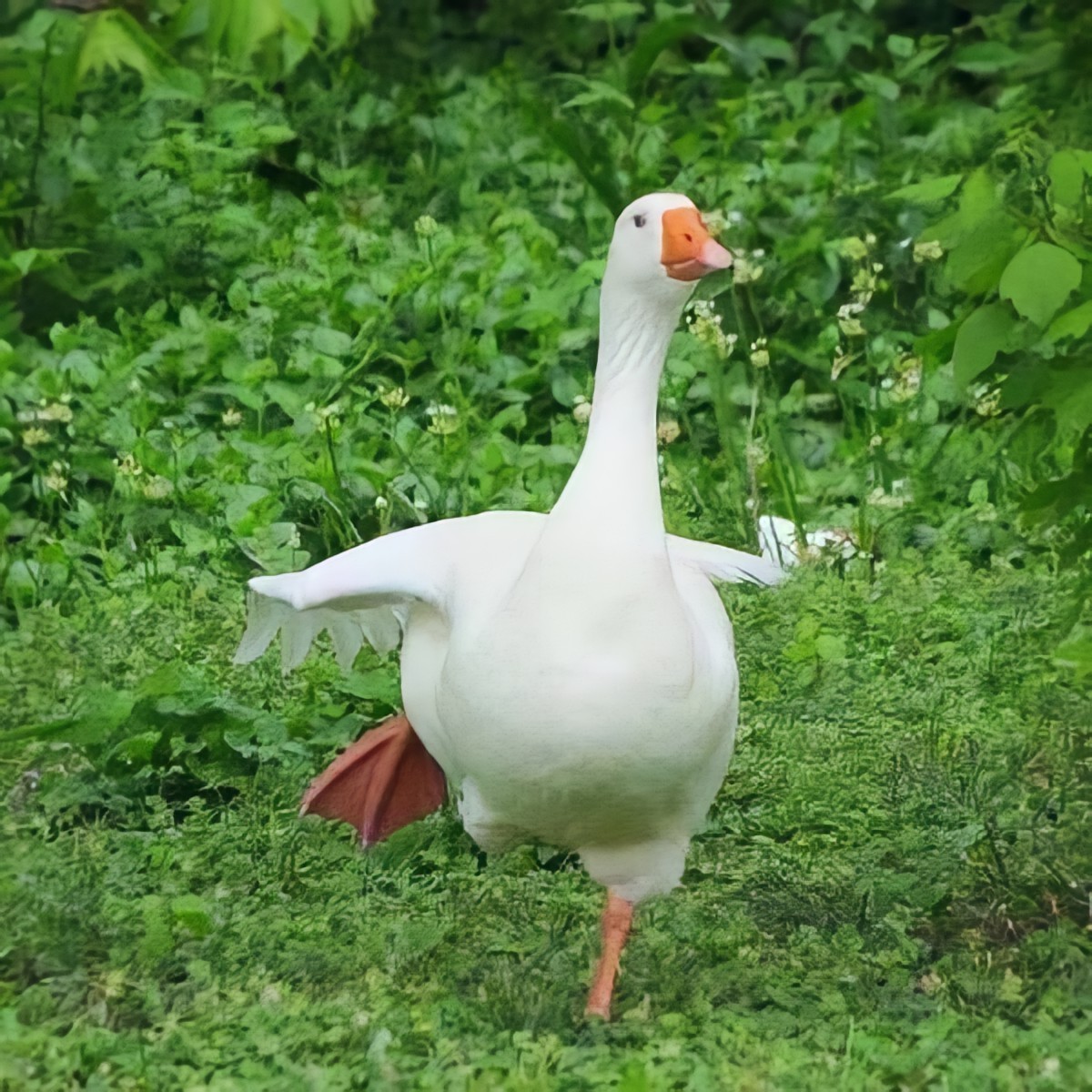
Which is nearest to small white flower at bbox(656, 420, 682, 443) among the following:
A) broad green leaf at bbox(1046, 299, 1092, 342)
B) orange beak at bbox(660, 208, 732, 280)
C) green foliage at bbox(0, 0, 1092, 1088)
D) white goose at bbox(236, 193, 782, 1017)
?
green foliage at bbox(0, 0, 1092, 1088)

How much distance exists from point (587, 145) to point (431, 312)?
1.49 metres

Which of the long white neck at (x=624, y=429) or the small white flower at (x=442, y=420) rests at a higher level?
the long white neck at (x=624, y=429)

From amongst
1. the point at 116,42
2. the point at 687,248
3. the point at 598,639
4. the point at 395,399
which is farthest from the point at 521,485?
the point at 598,639

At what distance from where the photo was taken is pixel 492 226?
7332 millimetres

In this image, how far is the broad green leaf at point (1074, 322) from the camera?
3107 millimetres

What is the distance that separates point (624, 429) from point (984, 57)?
18.1ft

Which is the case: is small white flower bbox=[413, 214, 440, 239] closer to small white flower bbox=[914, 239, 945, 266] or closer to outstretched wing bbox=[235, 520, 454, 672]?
small white flower bbox=[914, 239, 945, 266]

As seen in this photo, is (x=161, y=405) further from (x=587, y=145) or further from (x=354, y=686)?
(x=587, y=145)

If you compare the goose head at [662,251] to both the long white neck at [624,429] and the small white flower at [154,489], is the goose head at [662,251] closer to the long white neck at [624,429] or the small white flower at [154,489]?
the long white neck at [624,429]

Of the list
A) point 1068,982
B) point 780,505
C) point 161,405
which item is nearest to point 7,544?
point 161,405

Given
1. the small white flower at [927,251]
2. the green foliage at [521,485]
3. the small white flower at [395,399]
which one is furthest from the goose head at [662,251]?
the small white flower at [927,251]

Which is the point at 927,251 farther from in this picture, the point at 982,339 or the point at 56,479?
the point at 982,339

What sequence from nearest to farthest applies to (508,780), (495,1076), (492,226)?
(495,1076) → (508,780) → (492,226)

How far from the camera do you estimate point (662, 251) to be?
363 cm
